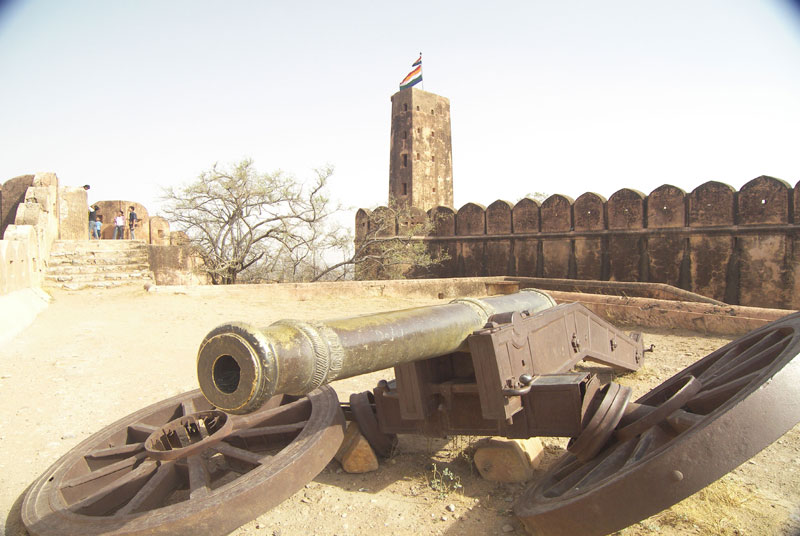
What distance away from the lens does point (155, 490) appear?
7.99ft

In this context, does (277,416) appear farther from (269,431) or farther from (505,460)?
(505,460)

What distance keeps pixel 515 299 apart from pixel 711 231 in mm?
9826

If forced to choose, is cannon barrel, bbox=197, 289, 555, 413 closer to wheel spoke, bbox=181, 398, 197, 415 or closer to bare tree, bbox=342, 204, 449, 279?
wheel spoke, bbox=181, 398, 197, 415

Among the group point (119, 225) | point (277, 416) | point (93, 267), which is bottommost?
point (277, 416)

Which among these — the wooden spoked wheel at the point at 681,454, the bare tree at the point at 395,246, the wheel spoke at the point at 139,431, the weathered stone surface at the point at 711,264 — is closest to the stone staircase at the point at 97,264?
the bare tree at the point at 395,246

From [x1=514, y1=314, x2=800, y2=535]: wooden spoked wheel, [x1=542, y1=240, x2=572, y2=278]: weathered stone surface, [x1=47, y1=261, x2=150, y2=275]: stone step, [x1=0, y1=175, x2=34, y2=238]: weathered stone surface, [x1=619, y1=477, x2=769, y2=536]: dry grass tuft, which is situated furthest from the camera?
[x1=0, y1=175, x2=34, y2=238]: weathered stone surface

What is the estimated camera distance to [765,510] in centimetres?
242

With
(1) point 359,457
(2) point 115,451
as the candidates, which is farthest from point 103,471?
(1) point 359,457

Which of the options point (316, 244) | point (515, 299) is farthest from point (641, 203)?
point (515, 299)

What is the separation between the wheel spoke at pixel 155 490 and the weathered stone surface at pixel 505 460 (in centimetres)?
166

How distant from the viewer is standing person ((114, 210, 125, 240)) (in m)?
14.7

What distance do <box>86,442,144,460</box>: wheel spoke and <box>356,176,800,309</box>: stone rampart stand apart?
11715 millimetres

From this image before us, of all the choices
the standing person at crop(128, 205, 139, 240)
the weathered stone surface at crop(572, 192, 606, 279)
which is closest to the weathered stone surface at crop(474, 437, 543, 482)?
the weathered stone surface at crop(572, 192, 606, 279)

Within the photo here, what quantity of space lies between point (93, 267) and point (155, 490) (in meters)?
10.0
